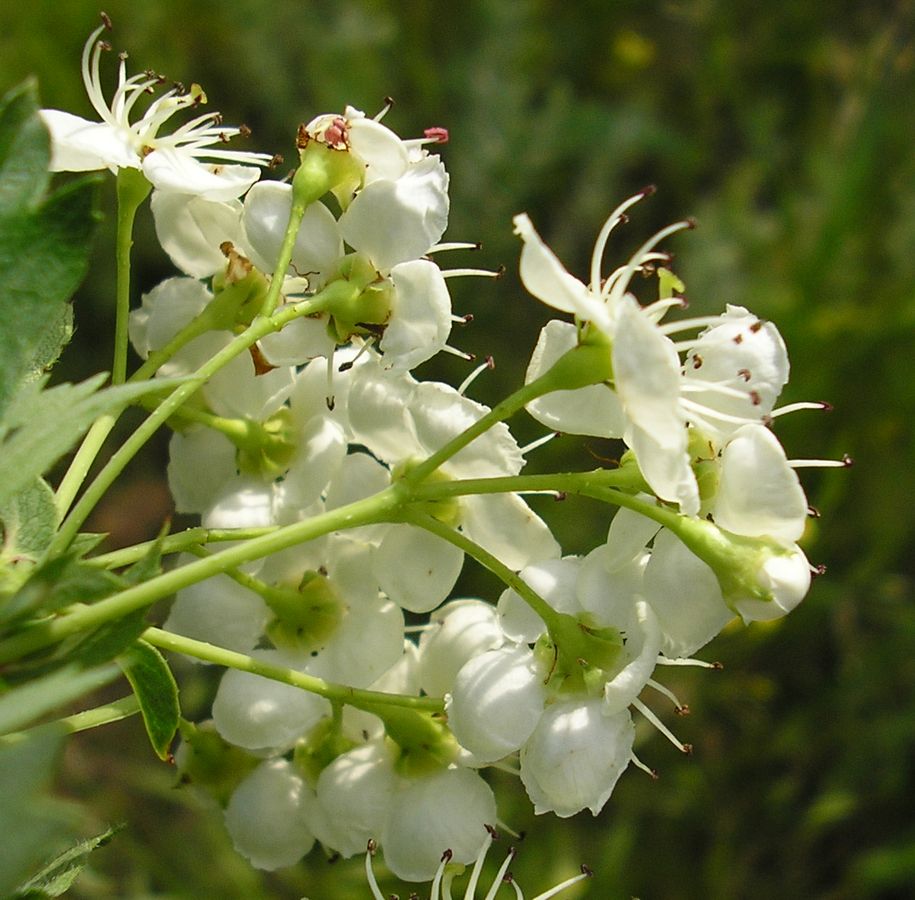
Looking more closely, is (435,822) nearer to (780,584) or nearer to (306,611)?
(306,611)

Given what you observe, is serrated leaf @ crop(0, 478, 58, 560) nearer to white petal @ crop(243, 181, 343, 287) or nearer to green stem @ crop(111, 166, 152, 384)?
green stem @ crop(111, 166, 152, 384)

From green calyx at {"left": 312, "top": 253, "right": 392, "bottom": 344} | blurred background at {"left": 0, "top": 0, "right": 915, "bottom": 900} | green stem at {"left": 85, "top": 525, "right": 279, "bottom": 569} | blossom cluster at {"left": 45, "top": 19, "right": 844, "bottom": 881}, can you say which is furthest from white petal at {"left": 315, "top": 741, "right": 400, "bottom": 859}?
blurred background at {"left": 0, "top": 0, "right": 915, "bottom": 900}

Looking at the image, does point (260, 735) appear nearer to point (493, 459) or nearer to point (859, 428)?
point (493, 459)

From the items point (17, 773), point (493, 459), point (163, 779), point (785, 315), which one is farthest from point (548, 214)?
point (17, 773)

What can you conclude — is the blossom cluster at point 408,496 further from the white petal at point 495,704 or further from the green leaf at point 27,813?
the green leaf at point 27,813

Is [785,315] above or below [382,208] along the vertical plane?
below
